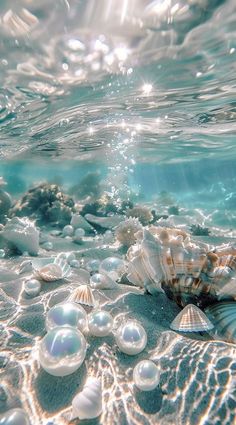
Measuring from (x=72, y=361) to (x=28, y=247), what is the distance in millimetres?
5595

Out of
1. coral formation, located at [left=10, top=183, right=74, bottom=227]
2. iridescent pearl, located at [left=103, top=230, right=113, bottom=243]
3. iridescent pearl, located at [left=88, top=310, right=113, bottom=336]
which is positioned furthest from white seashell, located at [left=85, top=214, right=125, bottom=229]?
iridescent pearl, located at [left=88, top=310, right=113, bottom=336]

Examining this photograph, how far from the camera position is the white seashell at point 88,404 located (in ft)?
7.35

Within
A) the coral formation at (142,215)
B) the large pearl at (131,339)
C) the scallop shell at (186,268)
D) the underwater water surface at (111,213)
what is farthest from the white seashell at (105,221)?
the large pearl at (131,339)

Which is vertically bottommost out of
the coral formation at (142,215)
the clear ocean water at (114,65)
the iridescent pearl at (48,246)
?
the iridescent pearl at (48,246)

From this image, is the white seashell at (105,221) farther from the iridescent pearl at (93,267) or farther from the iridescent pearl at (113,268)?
the iridescent pearl at (113,268)

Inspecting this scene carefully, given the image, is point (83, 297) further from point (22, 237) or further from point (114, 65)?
point (114, 65)

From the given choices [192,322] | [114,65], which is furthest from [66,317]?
[114,65]

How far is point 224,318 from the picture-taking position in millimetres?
3098

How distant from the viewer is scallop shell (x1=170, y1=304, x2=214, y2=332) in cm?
304

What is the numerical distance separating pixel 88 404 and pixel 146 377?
589 millimetres

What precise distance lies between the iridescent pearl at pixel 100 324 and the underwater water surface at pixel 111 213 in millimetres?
170

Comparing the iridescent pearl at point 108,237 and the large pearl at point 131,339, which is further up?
the large pearl at point 131,339

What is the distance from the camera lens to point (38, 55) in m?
6.84

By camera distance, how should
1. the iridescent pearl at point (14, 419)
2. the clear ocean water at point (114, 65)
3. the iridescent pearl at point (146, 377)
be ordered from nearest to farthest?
1. the iridescent pearl at point (14, 419)
2. the iridescent pearl at point (146, 377)
3. the clear ocean water at point (114, 65)
